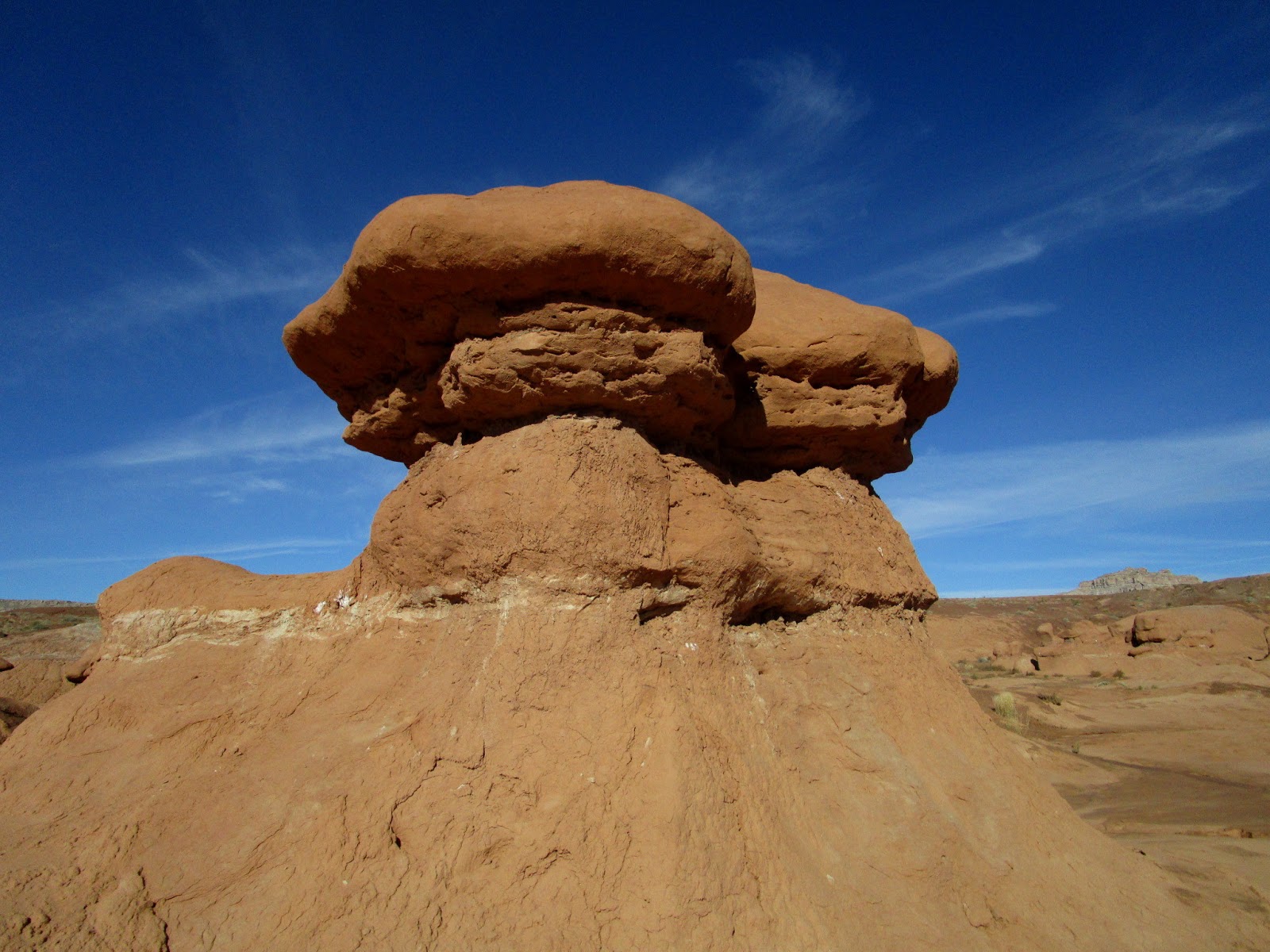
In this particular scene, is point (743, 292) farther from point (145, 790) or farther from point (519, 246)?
point (145, 790)

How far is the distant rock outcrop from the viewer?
62431mm

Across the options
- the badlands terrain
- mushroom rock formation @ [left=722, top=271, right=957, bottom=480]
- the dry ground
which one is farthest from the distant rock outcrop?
mushroom rock formation @ [left=722, top=271, right=957, bottom=480]

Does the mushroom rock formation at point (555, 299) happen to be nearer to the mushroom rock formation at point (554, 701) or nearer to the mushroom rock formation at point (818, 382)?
the mushroom rock formation at point (554, 701)

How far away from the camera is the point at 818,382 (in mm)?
5473

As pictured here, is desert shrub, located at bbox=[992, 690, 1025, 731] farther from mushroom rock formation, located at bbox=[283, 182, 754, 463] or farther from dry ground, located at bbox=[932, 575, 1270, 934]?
mushroom rock formation, located at bbox=[283, 182, 754, 463]

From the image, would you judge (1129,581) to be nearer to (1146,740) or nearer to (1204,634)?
(1204,634)

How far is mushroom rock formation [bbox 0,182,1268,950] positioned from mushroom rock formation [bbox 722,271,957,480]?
0.14 ft

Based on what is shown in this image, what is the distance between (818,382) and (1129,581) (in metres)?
75.5

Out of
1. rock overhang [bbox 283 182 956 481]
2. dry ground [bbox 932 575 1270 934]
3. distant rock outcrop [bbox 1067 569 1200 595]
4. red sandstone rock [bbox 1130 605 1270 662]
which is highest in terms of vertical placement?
distant rock outcrop [bbox 1067 569 1200 595]

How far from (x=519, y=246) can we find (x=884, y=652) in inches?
141

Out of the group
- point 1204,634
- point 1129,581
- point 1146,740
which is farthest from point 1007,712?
point 1129,581

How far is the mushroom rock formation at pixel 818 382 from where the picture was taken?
5336 mm

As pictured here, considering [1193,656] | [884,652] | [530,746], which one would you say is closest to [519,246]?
[530,746]

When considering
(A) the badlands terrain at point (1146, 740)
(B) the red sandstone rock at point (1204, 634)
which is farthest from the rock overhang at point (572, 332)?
(B) the red sandstone rock at point (1204, 634)
